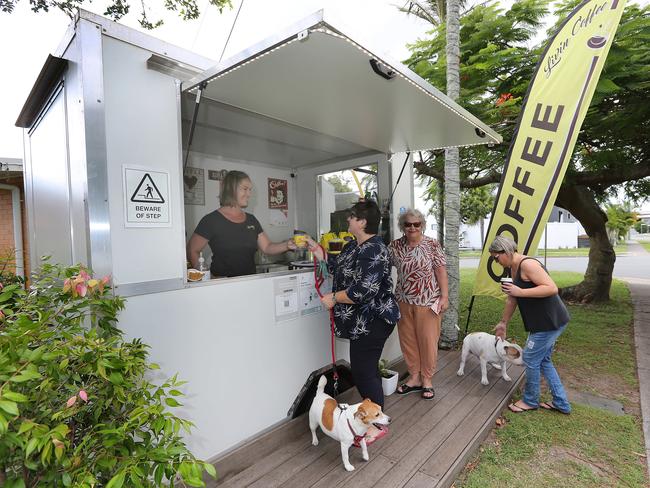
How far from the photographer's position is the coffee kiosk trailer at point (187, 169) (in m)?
1.64

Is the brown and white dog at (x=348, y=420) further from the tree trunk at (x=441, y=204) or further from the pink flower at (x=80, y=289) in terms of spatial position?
the tree trunk at (x=441, y=204)

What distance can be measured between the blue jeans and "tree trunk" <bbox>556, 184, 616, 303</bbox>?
19.0 ft

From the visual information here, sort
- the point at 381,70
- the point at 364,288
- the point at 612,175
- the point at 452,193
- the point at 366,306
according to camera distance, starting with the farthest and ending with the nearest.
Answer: the point at 612,175, the point at 452,193, the point at 366,306, the point at 364,288, the point at 381,70

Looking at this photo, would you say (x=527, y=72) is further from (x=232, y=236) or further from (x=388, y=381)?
(x=232, y=236)

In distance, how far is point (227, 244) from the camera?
2625mm

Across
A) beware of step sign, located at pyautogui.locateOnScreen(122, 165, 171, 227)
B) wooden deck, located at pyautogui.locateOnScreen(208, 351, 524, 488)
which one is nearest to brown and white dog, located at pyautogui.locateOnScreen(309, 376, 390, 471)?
wooden deck, located at pyautogui.locateOnScreen(208, 351, 524, 488)

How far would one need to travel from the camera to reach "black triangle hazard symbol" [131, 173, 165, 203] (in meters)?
1.79

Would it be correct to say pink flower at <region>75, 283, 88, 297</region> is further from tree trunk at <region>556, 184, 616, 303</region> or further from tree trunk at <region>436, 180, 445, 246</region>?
tree trunk at <region>556, 184, 616, 303</region>

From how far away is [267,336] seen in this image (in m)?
2.38

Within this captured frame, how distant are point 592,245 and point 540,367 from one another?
6.88m

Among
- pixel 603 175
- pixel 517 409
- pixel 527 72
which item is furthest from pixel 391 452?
pixel 603 175

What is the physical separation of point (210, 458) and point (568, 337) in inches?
229

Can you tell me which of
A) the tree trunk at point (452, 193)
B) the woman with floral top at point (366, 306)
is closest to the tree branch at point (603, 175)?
→ the tree trunk at point (452, 193)

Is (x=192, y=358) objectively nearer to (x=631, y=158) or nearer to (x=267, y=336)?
(x=267, y=336)
